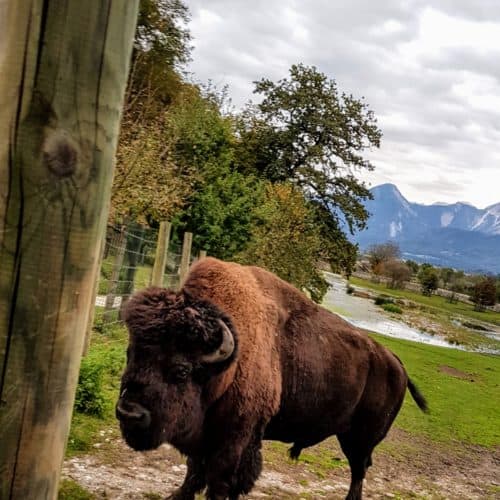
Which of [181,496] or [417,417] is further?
[417,417]

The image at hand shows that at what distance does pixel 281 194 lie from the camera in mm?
22359

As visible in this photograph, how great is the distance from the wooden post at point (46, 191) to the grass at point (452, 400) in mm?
10701

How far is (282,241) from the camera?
736 inches

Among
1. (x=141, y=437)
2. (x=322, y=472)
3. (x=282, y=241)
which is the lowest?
(x=322, y=472)

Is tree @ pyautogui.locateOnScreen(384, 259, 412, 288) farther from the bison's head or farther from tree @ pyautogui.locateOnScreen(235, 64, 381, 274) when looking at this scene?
the bison's head

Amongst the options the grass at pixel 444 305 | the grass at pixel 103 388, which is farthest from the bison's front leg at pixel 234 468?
the grass at pixel 444 305

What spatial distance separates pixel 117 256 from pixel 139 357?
5.80 m

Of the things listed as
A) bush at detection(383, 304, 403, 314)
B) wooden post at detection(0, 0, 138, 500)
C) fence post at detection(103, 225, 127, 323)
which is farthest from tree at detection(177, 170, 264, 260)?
bush at detection(383, 304, 403, 314)

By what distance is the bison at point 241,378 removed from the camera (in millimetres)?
3553

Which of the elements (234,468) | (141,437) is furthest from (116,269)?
(141,437)

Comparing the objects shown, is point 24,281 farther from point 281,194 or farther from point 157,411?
point 281,194

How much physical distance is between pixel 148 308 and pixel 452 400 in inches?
520

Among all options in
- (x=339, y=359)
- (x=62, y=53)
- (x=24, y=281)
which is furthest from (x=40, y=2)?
(x=339, y=359)

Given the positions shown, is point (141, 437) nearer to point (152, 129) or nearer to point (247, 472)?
point (247, 472)
